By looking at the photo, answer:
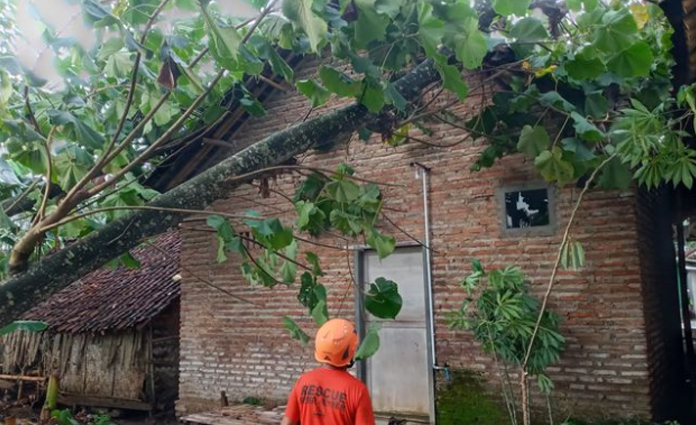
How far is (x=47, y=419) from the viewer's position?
34.7 ft

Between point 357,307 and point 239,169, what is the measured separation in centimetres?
394

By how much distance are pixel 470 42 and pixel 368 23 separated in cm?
71

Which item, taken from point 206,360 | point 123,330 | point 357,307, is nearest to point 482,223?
point 357,307

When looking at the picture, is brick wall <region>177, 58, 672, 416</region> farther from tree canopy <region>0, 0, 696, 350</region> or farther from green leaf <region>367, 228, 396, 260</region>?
green leaf <region>367, 228, 396, 260</region>

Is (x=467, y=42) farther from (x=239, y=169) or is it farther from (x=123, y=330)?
(x=123, y=330)

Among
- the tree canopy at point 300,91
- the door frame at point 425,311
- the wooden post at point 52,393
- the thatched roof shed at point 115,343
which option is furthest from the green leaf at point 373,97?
the wooden post at point 52,393

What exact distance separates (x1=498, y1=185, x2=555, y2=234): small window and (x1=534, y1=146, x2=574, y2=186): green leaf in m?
1.16

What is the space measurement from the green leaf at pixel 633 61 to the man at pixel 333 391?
287cm

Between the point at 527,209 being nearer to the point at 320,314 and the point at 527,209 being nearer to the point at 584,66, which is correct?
the point at 584,66

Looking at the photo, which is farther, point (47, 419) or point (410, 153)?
point (47, 419)

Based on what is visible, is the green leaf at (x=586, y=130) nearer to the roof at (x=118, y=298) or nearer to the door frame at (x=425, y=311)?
the door frame at (x=425, y=311)

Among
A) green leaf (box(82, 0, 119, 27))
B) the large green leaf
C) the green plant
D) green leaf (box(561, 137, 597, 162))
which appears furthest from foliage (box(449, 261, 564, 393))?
green leaf (box(82, 0, 119, 27))

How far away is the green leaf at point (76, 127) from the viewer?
372cm

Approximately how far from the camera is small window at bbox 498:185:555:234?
649cm
